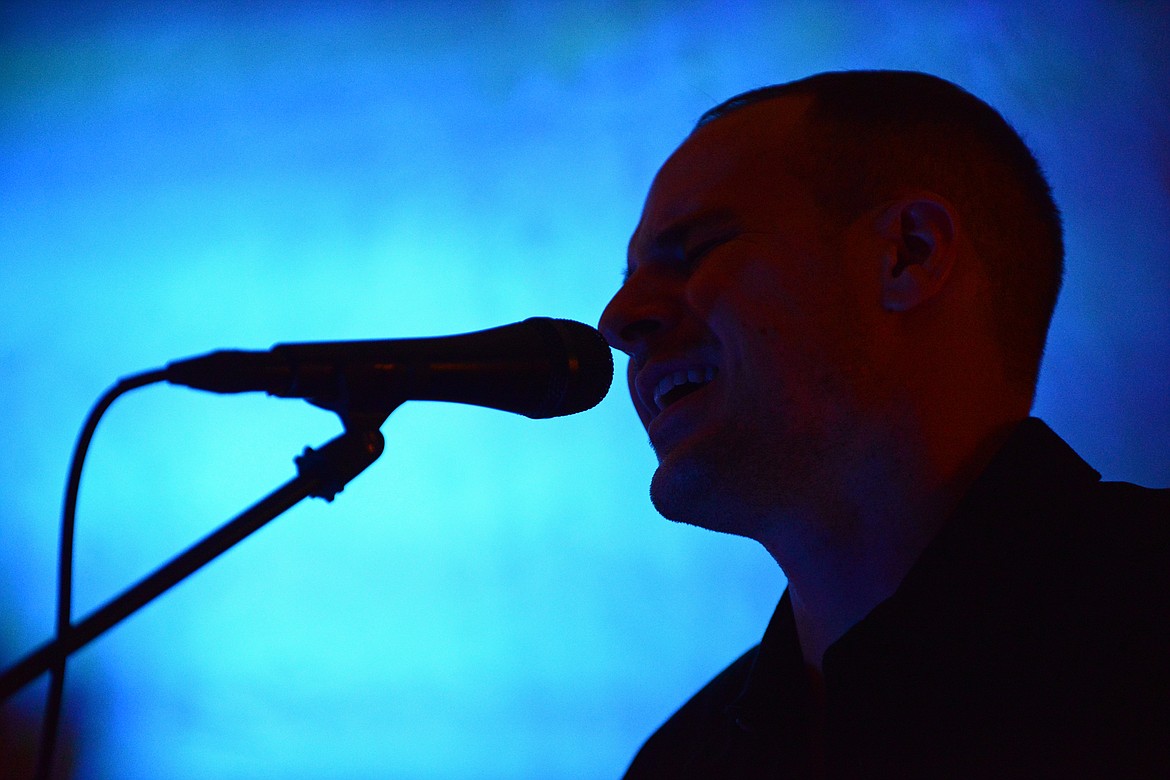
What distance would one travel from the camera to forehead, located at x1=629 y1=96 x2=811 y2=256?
134cm

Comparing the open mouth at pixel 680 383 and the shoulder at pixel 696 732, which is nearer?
the open mouth at pixel 680 383

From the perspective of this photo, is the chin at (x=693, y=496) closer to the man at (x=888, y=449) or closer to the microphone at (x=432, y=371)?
the man at (x=888, y=449)

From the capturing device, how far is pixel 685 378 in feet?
4.38

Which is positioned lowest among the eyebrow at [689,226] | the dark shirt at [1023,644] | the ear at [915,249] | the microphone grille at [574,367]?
the dark shirt at [1023,644]

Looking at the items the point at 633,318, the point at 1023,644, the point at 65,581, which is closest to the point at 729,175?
the point at 633,318

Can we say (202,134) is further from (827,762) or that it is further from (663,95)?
(827,762)

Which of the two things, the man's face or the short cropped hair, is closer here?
the man's face

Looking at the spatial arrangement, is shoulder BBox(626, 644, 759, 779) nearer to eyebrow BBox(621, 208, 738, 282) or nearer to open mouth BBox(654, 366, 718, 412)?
open mouth BBox(654, 366, 718, 412)

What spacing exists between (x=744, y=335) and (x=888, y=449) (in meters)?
0.25

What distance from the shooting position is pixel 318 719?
1.90 m

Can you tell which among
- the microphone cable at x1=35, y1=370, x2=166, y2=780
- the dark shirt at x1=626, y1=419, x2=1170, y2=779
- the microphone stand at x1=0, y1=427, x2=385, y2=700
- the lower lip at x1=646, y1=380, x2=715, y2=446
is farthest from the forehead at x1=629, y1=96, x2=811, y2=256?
the microphone cable at x1=35, y1=370, x2=166, y2=780

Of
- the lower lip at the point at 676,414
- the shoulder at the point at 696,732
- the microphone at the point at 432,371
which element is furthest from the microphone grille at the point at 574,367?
the shoulder at the point at 696,732

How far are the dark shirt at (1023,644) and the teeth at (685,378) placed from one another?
1.25 feet

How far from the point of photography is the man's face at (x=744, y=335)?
3.99ft
